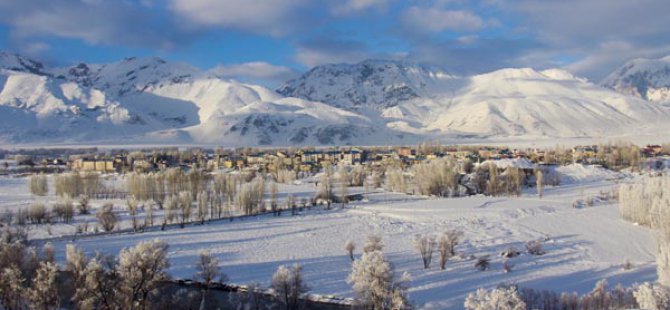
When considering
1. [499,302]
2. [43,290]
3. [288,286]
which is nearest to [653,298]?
[499,302]

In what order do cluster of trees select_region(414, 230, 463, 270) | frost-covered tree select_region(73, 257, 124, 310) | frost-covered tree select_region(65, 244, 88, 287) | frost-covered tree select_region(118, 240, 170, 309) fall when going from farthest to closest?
cluster of trees select_region(414, 230, 463, 270)
frost-covered tree select_region(65, 244, 88, 287)
frost-covered tree select_region(118, 240, 170, 309)
frost-covered tree select_region(73, 257, 124, 310)

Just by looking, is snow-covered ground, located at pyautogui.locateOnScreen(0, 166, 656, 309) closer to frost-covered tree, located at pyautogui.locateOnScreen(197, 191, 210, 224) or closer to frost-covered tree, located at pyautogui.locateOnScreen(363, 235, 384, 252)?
frost-covered tree, located at pyautogui.locateOnScreen(363, 235, 384, 252)

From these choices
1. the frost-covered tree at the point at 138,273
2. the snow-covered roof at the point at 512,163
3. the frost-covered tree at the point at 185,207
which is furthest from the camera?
the snow-covered roof at the point at 512,163

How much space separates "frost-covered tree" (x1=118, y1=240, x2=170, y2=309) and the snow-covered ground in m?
5.76

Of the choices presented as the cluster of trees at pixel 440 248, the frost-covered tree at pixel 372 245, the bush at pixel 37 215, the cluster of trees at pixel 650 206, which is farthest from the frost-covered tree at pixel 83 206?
the cluster of trees at pixel 650 206

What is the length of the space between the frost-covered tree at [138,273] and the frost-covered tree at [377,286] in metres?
5.44

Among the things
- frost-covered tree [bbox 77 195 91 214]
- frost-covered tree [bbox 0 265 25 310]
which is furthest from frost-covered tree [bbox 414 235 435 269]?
frost-covered tree [bbox 77 195 91 214]

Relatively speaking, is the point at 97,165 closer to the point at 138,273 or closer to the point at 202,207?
the point at 202,207

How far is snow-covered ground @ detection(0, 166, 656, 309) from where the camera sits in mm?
20641

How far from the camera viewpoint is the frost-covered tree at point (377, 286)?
15.2 m

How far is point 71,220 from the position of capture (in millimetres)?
35812

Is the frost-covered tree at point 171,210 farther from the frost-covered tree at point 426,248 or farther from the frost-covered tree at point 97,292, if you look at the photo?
the frost-covered tree at point 97,292

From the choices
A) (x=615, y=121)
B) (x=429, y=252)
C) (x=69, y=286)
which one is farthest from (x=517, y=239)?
(x=615, y=121)

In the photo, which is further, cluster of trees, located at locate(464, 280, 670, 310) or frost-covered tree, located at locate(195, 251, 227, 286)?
frost-covered tree, located at locate(195, 251, 227, 286)
